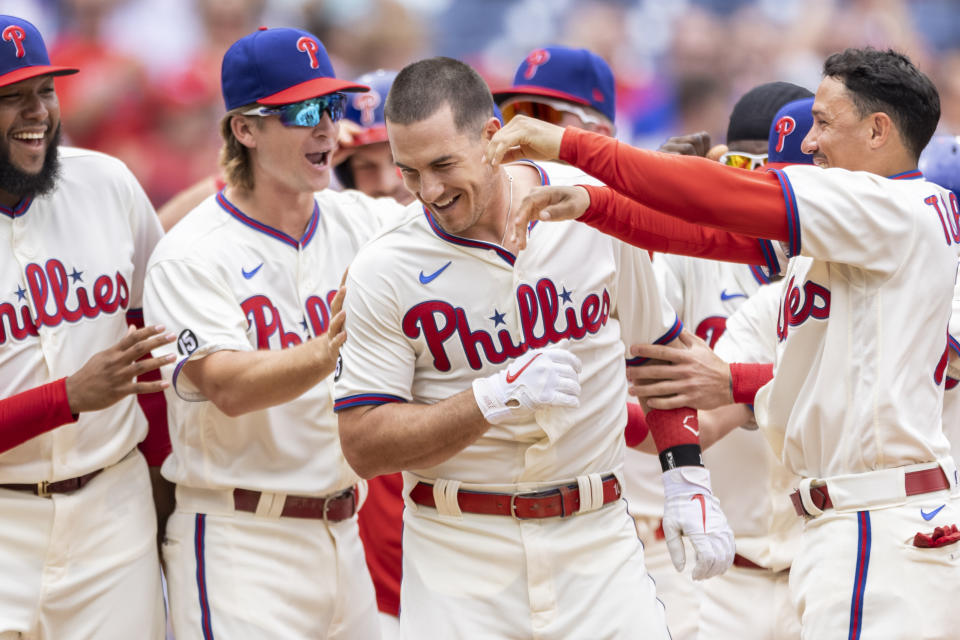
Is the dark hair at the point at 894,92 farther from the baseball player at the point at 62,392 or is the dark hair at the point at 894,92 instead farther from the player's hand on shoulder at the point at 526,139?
the baseball player at the point at 62,392

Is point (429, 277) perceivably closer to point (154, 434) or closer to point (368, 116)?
point (154, 434)

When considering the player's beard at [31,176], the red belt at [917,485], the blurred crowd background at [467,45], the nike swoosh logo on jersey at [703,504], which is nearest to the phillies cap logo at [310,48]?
the player's beard at [31,176]

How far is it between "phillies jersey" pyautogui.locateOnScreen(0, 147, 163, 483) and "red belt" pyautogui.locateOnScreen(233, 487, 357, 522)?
478 mm

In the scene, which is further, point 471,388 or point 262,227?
point 262,227

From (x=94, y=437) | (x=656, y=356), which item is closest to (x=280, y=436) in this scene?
(x=94, y=437)

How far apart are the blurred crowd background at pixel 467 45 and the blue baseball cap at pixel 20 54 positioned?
4020 millimetres

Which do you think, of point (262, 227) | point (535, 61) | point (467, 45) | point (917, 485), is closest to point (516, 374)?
point (917, 485)

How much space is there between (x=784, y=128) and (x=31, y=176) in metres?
2.61

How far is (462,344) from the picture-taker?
3.36m

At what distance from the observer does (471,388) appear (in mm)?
3221

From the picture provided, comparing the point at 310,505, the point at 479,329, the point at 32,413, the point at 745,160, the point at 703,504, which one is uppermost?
the point at 745,160

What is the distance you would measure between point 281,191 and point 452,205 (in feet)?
3.76

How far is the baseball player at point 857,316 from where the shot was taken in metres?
2.98

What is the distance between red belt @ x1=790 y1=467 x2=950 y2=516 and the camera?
3199mm
